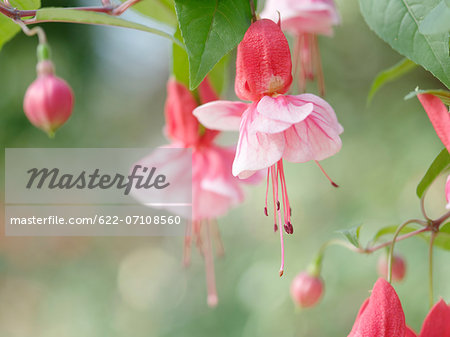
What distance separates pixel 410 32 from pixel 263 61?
0.09 m

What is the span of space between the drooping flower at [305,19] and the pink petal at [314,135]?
0.58 ft

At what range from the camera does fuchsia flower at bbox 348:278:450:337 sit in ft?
0.99

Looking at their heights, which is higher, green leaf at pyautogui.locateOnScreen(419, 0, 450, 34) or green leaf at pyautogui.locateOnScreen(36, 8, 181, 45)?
green leaf at pyautogui.locateOnScreen(419, 0, 450, 34)

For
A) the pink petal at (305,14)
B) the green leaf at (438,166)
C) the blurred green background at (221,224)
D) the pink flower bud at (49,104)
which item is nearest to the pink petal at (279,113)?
the green leaf at (438,166)

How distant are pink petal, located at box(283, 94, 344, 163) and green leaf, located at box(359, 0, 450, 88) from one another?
6 cm

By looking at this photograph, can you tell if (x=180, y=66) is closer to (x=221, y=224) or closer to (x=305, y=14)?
(x=305, y=14)

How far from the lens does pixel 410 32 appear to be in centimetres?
31

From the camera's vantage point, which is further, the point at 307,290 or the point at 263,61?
the point at 307,290

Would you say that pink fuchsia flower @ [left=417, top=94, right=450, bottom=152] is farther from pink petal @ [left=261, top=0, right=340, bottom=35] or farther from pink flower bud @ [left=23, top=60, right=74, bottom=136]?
pink flower bud @ [left=23, top=60, right=74, bottom=136]

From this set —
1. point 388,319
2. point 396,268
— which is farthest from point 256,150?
point 396,268

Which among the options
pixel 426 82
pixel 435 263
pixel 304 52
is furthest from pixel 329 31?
pixel 426 82

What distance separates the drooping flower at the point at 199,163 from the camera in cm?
53

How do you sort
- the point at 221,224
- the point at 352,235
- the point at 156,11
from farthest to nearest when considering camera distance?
1. the point at 221,224
2. the point at 156,11
3. the point at 352,235

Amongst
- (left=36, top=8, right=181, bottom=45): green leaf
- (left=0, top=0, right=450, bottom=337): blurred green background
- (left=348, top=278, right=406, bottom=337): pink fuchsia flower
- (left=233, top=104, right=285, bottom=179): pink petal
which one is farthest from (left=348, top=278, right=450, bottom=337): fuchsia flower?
(left=0, top=0, right=450, bottom=337): blurred green background
